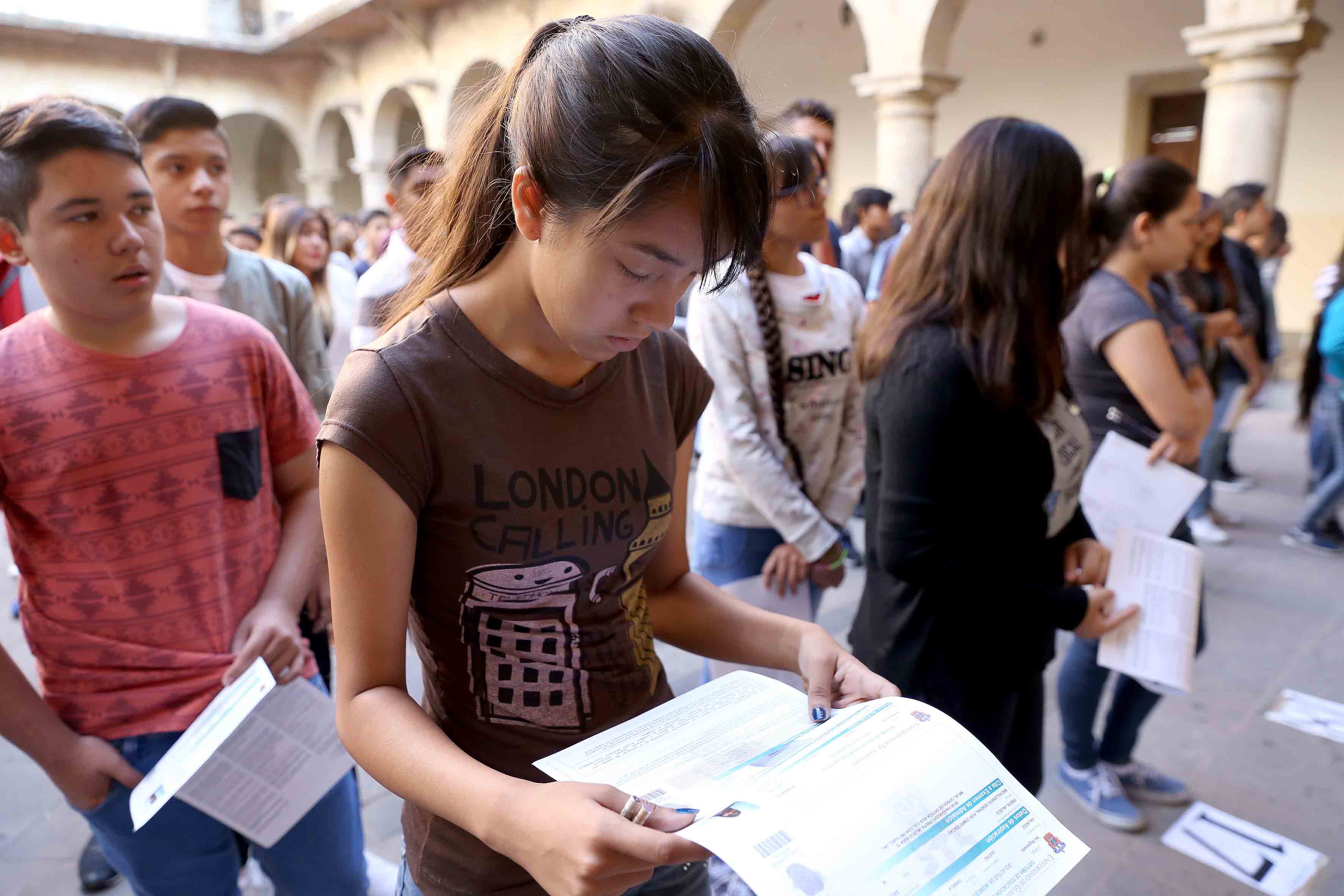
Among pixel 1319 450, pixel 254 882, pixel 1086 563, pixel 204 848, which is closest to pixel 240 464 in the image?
pixel 204 848

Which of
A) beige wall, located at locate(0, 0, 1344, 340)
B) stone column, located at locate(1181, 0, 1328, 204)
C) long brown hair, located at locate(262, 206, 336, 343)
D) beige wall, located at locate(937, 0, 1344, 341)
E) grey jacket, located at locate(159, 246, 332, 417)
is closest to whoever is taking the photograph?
grey jacket, located at locate(159, 246, 332, 417)

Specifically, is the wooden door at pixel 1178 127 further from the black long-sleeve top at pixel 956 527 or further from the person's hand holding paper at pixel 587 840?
the person's hand holding paper at pixel 587 840

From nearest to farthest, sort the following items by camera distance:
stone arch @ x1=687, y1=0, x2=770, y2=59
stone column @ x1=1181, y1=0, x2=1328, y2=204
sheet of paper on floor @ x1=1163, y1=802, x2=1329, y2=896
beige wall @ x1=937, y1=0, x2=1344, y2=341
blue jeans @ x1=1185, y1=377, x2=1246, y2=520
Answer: sheet of paper on floor @ x1=1163, y1=802, x2=1329, y2=896
blue jeans @ x1=1185, y1=377, x2=1246, y2=520
stone column @ x1=1181, y1=0, x2=1328, y2=204
beige wall @ x1=937, y1=0, x2=1344, y2=341
stone arch @ x1=687, y1=0, x2=770, y2=59

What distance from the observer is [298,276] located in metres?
2.39

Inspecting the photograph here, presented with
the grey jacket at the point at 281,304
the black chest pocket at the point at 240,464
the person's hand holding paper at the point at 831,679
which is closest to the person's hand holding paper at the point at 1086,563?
Result: the person's hand holding paper at the point at 831,679

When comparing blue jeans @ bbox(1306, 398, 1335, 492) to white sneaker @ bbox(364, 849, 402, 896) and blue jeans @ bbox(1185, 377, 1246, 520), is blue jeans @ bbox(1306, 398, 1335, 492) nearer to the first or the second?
blue jeans @ bbox(1185, 377, 1246, 520)

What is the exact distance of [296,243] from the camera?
160 inches

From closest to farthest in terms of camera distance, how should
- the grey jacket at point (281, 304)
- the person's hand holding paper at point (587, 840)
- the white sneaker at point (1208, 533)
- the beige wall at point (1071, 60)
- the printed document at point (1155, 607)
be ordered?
the person's hand holding paper at point (587, 840)
the printed document at point (1155, 607)
the grey jacket at point (281, 304)
the white sneaker at point (1208, 533)
the beige wall at point (1071, 60)

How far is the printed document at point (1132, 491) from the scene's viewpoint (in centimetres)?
201

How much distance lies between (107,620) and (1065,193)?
1705 mm

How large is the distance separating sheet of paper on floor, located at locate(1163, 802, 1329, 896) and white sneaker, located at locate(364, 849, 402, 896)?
192cm

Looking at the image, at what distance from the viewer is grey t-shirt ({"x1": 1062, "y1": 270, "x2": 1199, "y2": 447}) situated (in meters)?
2.09

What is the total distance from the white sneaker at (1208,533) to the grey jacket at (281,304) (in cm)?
399

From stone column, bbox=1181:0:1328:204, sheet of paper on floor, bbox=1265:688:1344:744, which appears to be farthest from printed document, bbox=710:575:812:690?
stone column, bbox=1181:0:1328:204
